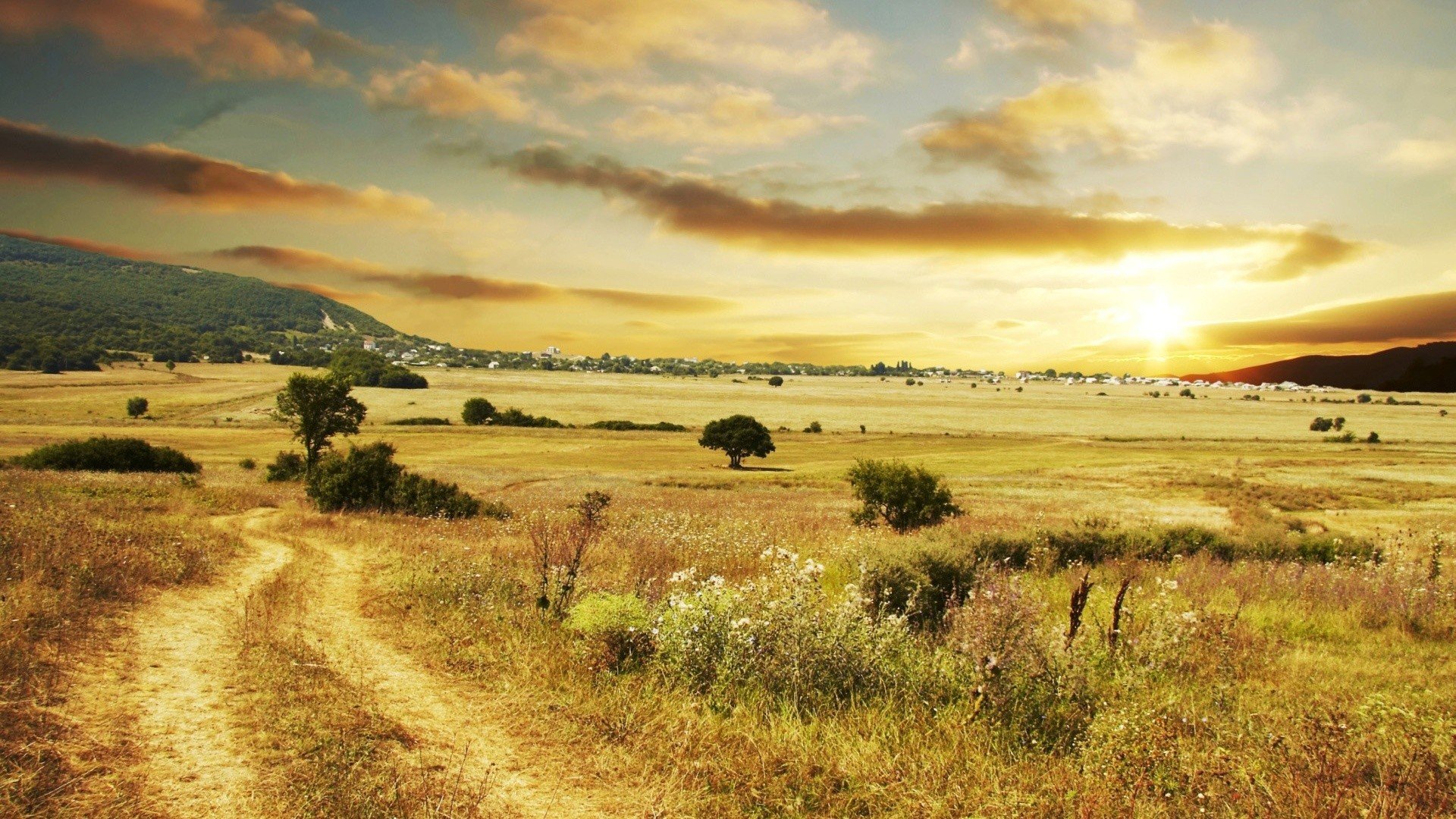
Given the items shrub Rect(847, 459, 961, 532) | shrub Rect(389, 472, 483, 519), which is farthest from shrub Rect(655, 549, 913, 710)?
shrub Rect(847, 459, 961, 532)

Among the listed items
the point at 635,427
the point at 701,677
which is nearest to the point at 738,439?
the point at 635,427

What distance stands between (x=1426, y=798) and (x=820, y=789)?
13.7 ft

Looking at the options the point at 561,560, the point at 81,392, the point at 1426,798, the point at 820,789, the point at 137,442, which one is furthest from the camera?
the point at 81,392

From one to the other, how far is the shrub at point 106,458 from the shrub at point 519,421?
5965cm

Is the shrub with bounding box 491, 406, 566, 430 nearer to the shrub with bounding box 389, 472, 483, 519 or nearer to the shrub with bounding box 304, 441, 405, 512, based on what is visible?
the shrub with bounding box 304, 441, 405, 512

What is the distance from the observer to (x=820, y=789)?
16.8 feet

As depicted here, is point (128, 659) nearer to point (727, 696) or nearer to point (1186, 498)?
point (727, 696)

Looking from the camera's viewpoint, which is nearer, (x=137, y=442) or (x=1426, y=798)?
(x=1426, y=798)

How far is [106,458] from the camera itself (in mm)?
40375

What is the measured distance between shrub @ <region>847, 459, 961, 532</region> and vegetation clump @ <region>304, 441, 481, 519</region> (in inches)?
624

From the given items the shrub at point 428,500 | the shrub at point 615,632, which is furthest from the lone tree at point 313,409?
the shrub at point 615,632

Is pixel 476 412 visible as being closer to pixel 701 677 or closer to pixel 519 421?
pixel 519 421

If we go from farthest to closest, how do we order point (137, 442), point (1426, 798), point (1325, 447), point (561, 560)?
point (1325, 447) < point (137, 442) < point (561, 560) < point (1426, 798)

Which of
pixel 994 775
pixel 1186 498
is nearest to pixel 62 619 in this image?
pixel 994 775
